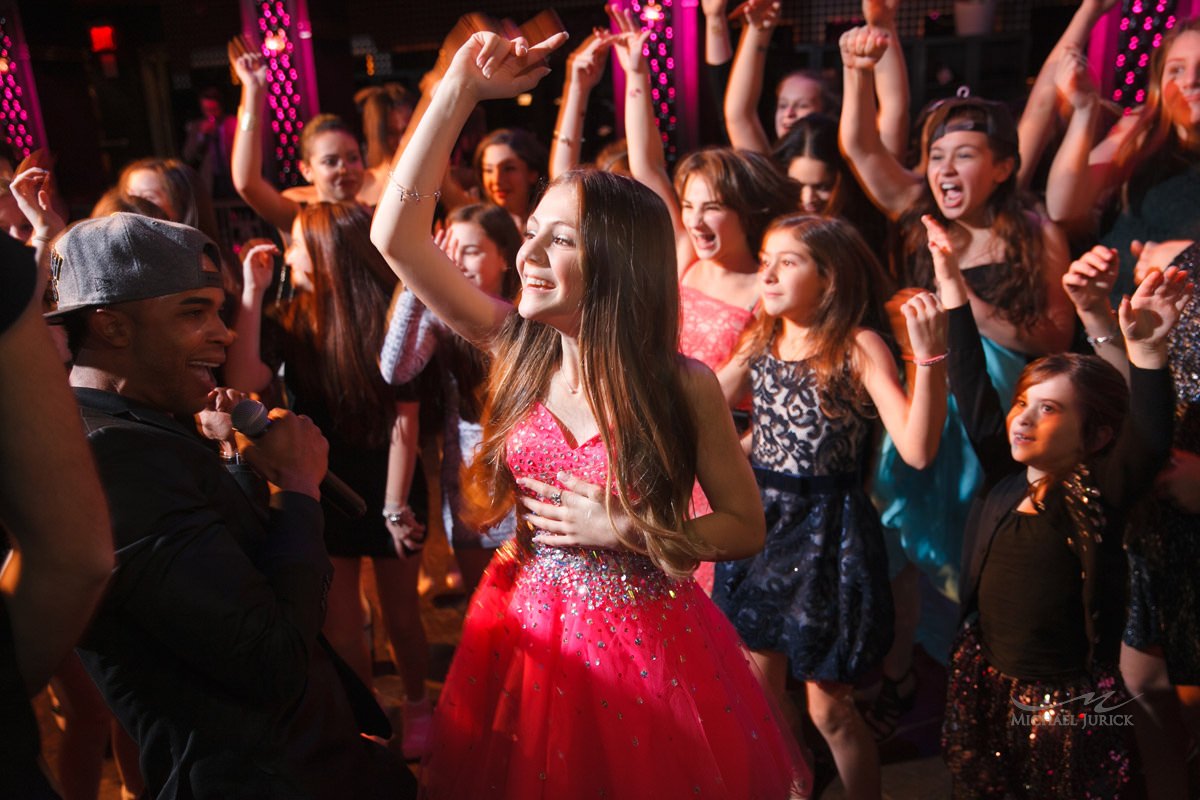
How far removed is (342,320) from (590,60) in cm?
111

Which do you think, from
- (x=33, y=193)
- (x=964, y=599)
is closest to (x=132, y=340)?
(x=33, y=193)

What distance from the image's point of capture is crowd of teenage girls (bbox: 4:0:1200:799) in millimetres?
1438

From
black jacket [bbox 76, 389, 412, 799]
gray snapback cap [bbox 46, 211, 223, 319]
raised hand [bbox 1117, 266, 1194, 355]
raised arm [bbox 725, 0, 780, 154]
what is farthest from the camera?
raised arm [bbox 725, 0, 780, 154]

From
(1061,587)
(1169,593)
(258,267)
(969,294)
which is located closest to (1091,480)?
(1061,587)

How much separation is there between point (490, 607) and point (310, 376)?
124 centimetres

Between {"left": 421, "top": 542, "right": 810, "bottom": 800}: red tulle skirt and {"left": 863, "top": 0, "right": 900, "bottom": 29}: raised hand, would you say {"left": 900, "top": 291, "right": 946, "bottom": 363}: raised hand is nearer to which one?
{"left": 421, "top": 542, "right": 810, "bottom": 800}: red tulle skirt

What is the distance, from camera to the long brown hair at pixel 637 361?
1413 mm

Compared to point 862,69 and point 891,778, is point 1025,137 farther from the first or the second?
point 891,778

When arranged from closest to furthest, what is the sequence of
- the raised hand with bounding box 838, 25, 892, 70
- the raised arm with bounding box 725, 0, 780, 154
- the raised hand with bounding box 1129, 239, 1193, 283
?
the raised hand with bounding box 1129, 239, 1193, 283 < the raised hand with bounding box 838, 25, 892, 70 < the raised arm with bounding box 725, 0, 780, 154

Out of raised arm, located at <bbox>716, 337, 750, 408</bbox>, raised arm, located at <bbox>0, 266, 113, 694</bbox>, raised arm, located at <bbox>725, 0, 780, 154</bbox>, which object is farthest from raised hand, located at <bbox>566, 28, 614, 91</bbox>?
raised arm, located at <bbox>0, 266, 113, 694</bbox>

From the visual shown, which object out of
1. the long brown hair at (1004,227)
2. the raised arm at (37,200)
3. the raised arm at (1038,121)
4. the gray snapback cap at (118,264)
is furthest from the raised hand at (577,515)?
the raised arm at (1038,121)

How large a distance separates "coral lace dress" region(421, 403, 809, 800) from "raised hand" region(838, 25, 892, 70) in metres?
1.77

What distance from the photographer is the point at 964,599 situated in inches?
77.7

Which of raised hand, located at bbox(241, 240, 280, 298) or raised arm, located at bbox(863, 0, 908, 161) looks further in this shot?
raised arm, located at bbox(863, 0, 908, 161)
